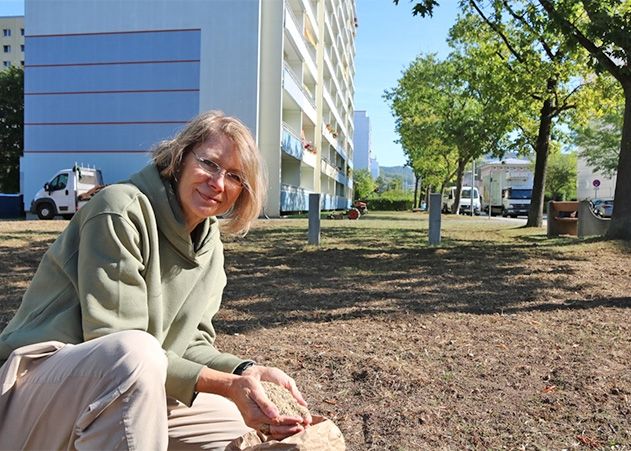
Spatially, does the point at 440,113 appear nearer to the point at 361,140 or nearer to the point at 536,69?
the point at 536,69

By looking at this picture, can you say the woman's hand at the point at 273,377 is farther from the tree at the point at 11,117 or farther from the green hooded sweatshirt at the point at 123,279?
the tree at the point at 11,117

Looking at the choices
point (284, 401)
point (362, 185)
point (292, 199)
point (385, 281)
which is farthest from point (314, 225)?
point (362, 185)

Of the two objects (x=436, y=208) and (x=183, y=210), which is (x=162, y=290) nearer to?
(x=183, y=210)

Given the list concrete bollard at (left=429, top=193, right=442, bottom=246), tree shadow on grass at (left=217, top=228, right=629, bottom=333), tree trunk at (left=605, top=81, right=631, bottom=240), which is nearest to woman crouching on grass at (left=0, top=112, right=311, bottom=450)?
tree shadow on grass at (left=217, top=228, right=629, bottom=333)

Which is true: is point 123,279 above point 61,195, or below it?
below

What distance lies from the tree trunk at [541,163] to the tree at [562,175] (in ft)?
199

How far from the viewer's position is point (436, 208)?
12.1m

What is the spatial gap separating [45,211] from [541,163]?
18964 mm

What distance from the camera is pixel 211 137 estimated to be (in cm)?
194

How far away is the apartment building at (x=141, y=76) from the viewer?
2497 cm

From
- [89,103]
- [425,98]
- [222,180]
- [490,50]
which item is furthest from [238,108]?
[222,180]

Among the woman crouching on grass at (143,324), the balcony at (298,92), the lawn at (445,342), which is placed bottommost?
the lawn at (445,342)

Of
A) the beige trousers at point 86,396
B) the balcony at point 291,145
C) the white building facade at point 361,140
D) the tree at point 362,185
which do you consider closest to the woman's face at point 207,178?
the beige trousers at point 86,396

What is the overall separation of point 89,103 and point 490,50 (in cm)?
1789
